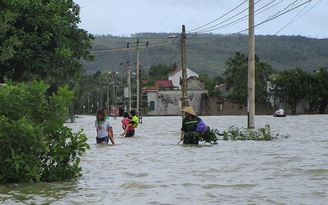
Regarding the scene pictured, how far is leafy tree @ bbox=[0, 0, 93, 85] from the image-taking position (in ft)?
99.1

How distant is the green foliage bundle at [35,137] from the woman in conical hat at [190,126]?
8.94 m

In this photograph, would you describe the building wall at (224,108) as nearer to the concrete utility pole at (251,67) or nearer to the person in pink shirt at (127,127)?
the concrete utility pole at (251,67)

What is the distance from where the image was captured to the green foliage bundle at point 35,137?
36.7ft

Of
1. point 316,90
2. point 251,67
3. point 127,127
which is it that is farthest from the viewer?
point 316,90

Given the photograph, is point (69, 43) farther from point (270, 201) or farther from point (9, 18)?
point (270, 201)

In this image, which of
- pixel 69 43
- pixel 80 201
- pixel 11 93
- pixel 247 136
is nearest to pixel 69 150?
pixel 11 93

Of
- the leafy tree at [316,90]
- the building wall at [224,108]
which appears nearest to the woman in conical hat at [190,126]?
the leafy tree at [316,90]

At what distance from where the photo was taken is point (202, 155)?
59.2 ft

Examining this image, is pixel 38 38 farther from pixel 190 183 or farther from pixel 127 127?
pixel 190 183

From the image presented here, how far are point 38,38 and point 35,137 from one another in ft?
68.2

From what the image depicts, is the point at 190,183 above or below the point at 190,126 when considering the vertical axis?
below

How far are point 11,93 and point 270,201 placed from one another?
5054 millimetres

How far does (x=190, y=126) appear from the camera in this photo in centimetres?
2116

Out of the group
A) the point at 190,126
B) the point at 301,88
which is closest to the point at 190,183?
the point at 190,126
